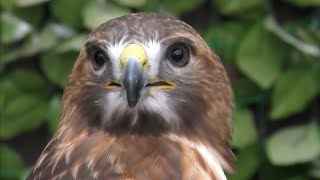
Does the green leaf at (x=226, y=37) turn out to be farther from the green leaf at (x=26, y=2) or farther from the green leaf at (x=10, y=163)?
the green leaf at (x=10, y=163)

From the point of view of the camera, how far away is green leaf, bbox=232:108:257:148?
2.77 metres

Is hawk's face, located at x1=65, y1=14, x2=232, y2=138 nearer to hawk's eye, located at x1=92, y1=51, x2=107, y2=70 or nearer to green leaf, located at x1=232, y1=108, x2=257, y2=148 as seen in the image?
hawk's eye, located at x1=92, y1=51, x2=107, y2=70

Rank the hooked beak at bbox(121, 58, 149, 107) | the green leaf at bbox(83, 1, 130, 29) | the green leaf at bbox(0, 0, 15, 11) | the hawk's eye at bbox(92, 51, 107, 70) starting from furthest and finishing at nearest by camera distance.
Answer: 1. the green leaf at bbox(0, 0, 15, 11)
2. the green leaf at bbox(83, 1, 130, 29)
3. the hawk's eye at bbox(92, 51, 107, 70)
4. the hooked beak at bbox(121, 58, 149, 107)

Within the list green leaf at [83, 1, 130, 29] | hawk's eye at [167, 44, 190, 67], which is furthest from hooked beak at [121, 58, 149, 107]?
green leaf at [83, 1, 130, 29]

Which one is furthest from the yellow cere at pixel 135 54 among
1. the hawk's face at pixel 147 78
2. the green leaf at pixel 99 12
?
the green leaf at pixel 99 12

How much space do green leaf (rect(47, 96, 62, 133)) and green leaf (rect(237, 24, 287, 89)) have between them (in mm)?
507

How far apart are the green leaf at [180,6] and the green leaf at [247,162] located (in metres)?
0.42

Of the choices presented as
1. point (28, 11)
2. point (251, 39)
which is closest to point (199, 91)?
point (251, 39)

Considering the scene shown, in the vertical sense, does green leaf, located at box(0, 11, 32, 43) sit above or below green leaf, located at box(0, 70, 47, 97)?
above

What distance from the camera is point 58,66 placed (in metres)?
2.76

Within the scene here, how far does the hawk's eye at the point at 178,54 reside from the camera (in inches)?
66.9

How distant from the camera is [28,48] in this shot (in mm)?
2791

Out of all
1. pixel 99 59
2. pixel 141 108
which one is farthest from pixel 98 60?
pixel 141 108

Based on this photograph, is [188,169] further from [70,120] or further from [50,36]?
[50,36]
